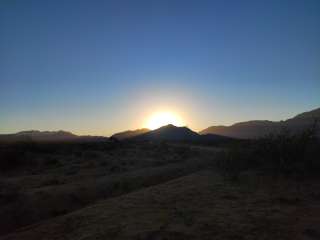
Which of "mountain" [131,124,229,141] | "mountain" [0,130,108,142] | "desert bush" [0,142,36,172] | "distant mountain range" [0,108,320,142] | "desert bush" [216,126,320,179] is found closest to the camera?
"desert bush" [216,126,320,179]

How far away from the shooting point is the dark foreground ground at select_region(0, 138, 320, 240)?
361 inches

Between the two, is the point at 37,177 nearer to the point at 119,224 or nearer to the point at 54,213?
the point at 54,213

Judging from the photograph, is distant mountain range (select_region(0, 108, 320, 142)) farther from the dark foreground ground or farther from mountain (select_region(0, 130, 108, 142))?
the dark foreground ground

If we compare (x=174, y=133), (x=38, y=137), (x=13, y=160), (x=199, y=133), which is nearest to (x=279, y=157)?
(x=13, y=160)

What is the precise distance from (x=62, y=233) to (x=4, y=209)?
13.9ft

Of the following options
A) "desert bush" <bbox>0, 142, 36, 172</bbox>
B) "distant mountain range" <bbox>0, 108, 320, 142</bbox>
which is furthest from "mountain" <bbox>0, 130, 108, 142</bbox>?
"desert bush" <bbox>0, 142, 36, 172</bbox>

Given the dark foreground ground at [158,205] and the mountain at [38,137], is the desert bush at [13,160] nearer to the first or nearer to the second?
the dark foreground ground at [158,205]

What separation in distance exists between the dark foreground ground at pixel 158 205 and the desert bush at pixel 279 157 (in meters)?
0.36

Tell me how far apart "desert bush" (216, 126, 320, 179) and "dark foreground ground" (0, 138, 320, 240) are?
36 cm

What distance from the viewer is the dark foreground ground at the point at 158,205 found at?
9.16 m

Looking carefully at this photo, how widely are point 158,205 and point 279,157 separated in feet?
29.8

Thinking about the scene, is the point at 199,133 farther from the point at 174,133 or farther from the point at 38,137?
the point at 38,137

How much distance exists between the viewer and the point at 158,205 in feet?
39.1

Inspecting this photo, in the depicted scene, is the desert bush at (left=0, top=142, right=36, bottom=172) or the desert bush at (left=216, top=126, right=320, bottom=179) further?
the desert bush at (left=0, top=142, right=36, bottom=172)
